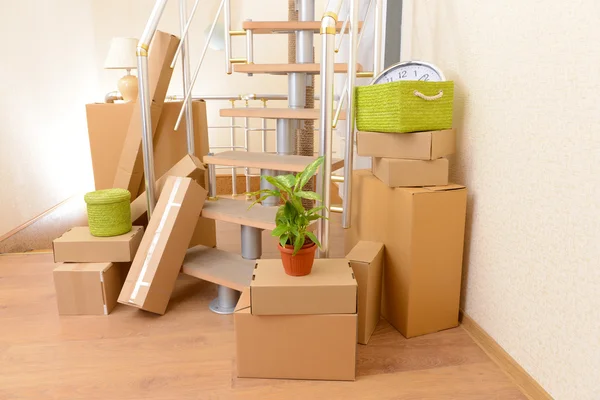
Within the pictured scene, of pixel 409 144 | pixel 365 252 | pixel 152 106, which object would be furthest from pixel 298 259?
pixel 152 106

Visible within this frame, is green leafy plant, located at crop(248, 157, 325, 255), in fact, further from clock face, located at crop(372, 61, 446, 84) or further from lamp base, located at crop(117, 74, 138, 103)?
lamp base, located at crop(117, 74, 138, 103)

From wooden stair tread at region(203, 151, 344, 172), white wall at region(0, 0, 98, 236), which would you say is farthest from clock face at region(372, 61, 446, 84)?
white wall at region(0, 0, 98, 236)

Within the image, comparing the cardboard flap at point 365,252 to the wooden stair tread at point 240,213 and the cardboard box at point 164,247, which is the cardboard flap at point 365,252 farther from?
the cardboard box at point 164,247

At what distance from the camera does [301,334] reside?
140 cm

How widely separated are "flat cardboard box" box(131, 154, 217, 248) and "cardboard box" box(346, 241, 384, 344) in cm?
80

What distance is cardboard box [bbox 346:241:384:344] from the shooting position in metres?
1.57

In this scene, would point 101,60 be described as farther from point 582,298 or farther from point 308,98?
point 582,298

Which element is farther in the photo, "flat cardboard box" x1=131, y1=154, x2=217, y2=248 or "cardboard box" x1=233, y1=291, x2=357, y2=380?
"flat cardboard box" x1=131, y1=154, x2=217, y2=248

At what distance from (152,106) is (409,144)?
1284 millimetres

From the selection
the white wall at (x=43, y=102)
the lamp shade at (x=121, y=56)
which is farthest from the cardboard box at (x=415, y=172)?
the white wall at (x=43, y=102)

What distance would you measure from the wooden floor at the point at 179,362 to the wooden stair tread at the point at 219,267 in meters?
0.14

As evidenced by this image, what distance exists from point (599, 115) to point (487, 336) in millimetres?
832

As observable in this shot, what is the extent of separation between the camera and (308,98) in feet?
8.76

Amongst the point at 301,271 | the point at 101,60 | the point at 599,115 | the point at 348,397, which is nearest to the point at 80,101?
the point at 101,60
